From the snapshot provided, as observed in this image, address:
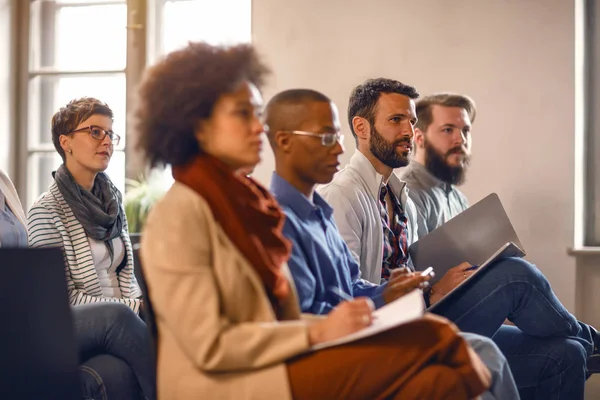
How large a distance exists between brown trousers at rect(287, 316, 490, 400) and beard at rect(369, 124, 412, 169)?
1.72 meters

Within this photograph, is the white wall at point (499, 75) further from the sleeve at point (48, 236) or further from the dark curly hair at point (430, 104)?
the sleeve at point (48, 236)

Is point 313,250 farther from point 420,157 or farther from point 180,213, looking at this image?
point 420,157

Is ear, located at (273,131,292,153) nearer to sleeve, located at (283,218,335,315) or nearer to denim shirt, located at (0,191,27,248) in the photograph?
sleeve, located at (283,218,335,315)

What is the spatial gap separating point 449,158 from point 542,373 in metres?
1.60

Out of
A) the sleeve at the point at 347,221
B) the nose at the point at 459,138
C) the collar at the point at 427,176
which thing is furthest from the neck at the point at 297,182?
the nose at the point at 459,138

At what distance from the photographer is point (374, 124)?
3.29 m

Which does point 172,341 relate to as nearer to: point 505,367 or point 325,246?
point 325,246

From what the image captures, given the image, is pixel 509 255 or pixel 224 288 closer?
pixel 224 288

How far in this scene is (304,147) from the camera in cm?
220

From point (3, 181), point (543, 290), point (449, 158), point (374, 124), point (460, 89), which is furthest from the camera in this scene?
point (460, 89)

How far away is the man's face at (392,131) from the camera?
323 cm

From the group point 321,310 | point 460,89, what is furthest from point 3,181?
point 460,89

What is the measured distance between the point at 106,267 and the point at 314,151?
48.9 inches

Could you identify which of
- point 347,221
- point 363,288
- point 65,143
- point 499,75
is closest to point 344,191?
point 347,221
